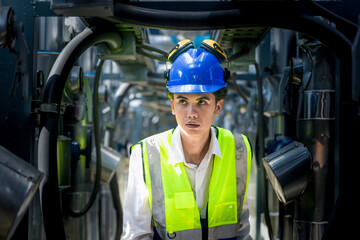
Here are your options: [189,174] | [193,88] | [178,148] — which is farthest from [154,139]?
[193,88]

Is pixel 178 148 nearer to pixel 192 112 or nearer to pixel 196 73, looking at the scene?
pixel 192 112

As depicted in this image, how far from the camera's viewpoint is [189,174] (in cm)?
227

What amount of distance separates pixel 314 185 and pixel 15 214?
1.47 metres

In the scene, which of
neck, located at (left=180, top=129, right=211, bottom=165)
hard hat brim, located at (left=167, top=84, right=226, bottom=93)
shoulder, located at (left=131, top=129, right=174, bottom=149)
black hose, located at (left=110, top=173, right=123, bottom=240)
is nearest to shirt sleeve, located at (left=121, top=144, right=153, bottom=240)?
shoulder, located at (left=131, top=129, right=174, bottom=149)

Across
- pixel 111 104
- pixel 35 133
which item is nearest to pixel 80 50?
pixel 35 133

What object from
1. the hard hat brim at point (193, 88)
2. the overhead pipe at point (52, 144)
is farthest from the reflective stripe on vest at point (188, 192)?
the overhead pipe at point (52, 144)

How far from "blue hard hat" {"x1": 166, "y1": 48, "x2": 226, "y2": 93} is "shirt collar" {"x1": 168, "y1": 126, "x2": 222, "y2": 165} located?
0.27 m

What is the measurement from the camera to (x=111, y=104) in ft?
18.4

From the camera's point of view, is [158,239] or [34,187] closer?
[34,187]

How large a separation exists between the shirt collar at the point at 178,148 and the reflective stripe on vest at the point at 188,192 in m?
0.03

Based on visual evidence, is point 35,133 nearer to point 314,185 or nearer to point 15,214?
point 15,214

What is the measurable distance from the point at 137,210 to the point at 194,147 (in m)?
0.46

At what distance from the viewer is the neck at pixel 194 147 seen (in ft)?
7.52

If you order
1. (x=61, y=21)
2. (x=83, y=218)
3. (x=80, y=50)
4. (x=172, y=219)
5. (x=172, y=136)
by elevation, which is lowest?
(x=83, y=218)
